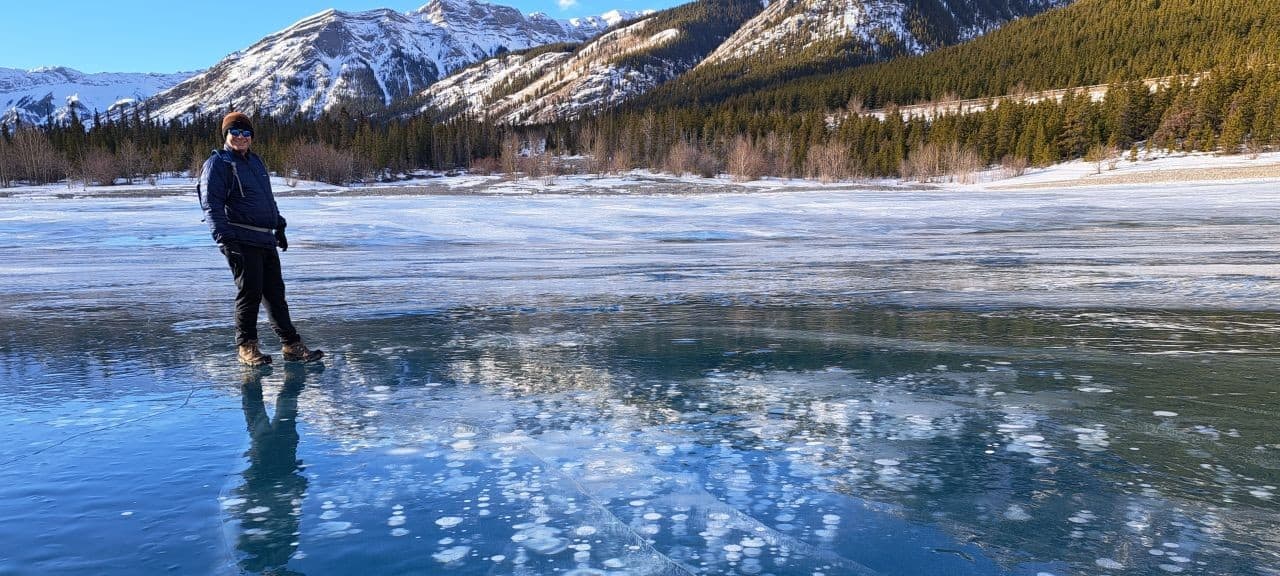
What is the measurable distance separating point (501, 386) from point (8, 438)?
2473 millimetres

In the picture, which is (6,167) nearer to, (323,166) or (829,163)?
(323,166)

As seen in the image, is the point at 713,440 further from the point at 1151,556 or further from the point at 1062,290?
the point at 1062,290

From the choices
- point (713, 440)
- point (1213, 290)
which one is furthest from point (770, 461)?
point (1213, 290)

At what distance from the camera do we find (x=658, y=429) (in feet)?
12.7

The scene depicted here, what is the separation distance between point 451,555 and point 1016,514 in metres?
2.00

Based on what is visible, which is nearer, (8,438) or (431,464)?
(431,464)

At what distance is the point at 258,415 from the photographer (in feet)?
13.9

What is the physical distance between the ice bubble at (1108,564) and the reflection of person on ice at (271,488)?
102 inches

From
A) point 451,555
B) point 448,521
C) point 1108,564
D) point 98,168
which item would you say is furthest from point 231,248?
point 98,168

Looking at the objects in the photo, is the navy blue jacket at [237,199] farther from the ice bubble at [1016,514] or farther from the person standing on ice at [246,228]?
the ice bubble at [1016,514]

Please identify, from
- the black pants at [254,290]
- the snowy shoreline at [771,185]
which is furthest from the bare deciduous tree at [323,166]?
the black pants at [254,290]

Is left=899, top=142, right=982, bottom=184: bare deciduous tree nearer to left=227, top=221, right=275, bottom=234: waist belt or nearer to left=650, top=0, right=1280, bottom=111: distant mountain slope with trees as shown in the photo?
left=650, top=0, right=1280, bottom=111: distant mountain slope with trees

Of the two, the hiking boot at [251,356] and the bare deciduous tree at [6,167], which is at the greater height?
the bare deciduous tree at [6,167]

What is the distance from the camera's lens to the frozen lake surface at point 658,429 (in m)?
2.61
